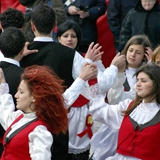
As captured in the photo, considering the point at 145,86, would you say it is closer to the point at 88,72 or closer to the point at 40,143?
the point at 88,72

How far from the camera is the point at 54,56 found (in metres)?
5.66

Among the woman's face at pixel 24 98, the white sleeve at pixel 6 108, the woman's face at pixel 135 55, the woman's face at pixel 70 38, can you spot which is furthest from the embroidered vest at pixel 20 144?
the woman's face at pixel 135 55

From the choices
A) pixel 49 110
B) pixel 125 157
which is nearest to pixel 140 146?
pixel 125 157

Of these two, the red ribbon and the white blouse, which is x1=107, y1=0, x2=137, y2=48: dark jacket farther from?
the white blouse

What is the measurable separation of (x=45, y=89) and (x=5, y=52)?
92 cm

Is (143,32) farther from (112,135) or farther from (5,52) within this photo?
(5,52)

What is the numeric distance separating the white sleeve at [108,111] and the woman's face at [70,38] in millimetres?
1358

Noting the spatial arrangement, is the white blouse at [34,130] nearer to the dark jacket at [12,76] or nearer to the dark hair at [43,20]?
the dark jacket at [12,76]

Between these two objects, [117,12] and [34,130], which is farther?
[117,12]

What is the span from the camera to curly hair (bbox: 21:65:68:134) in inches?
183

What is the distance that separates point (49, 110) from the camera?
4641mm

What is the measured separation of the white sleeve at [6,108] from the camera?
4.96 meters

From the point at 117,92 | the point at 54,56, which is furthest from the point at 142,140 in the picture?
the point at 54,56

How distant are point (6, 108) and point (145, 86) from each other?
118cm
